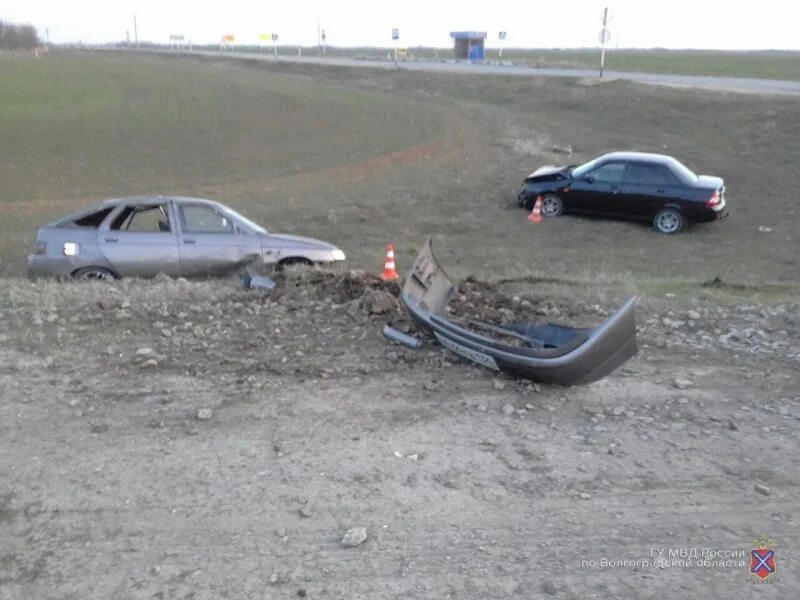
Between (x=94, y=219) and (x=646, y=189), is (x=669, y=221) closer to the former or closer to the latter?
(x=646, y=189)

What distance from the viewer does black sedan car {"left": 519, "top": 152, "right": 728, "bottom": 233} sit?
18.3 m

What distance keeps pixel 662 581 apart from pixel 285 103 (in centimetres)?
4173

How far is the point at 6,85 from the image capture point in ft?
160

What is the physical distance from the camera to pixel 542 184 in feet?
64.9

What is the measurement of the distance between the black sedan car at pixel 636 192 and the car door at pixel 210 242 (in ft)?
32.2

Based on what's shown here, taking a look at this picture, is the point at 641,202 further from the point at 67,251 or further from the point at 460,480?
the point at 460,480

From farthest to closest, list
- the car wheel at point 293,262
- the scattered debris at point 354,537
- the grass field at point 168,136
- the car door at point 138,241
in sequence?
the grass field at point 168,136, the car wheel at point 293,262, the car door at point 138,241, the scattered debris at point 354,537

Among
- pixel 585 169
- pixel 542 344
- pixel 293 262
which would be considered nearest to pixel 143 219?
pixel 293 262

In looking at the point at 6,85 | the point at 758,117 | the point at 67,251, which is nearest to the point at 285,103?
the point at 6,85

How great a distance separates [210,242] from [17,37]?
144861 millimetres

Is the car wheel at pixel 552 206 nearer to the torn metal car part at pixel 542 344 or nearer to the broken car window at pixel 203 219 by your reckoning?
the broken car window at pixel 203 219

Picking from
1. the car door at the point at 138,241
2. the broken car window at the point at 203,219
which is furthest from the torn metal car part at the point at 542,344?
the car door at the point at 138,241

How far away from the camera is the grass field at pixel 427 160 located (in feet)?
53.4

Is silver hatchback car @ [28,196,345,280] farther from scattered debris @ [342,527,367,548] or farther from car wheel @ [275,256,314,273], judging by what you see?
scattered debris @ [342,527,367,548]
